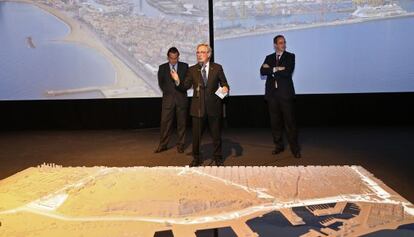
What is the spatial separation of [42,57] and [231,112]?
10.9ft

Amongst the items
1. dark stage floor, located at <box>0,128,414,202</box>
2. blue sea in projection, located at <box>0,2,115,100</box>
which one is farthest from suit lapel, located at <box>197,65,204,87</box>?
blue sea in projection, located at <box>0,2,115,100</box>

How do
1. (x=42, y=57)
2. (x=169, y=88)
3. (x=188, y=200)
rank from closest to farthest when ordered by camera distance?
(x=188, y=200) → (x=169, y=88) → (x=42, y=57)

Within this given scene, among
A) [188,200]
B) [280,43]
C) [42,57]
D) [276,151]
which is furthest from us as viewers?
[42,57]

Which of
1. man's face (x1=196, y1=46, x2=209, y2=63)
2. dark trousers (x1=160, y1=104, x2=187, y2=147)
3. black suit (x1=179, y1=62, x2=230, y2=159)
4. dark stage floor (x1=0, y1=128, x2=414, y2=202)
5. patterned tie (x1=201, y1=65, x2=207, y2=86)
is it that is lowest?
dark stage floor (x1=0, y1=128, x2=414, y2=202)

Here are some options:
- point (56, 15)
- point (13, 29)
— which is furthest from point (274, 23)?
point (13, 29)

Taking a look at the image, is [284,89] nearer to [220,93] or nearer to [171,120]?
[220,93]

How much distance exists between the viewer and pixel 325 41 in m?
6.95

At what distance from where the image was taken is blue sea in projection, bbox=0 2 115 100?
7277 mm

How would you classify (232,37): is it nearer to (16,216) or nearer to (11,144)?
(11,144)

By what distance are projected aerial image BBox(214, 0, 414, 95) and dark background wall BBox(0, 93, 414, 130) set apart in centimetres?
23

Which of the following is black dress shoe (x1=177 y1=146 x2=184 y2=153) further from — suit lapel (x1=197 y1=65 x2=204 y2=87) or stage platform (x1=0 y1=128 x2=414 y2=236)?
suit lapel (x1=197 y1=65 x2=204 y2=87)

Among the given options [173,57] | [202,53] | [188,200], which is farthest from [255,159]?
[188,200]

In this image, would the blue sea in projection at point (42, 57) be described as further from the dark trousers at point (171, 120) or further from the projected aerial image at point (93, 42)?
the dark trousers at point (171, 120)

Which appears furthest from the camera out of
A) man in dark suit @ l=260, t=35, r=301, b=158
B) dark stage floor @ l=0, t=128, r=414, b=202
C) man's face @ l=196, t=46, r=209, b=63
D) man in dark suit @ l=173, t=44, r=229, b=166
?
man in dark suit @ l=260, t=35, r=301, b=158
